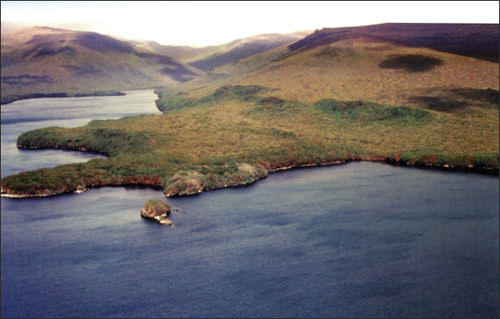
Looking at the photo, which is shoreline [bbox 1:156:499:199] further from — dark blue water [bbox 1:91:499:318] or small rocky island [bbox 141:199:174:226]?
small rocky island [bbox 141:199:174:226]

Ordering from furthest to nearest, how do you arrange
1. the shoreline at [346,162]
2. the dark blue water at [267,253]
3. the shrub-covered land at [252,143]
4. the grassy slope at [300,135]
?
the grassy slope at [300,135]
the shrub-covered land at [252,143]
the shoreline at [346,162]
the dark blue water at [267,253]

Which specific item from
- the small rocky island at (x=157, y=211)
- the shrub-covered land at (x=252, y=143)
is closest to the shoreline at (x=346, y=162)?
the shrub-covered land at (x=252, y=143)

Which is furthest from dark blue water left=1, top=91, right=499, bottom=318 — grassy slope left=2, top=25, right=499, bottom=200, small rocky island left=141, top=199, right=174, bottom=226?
grassy slope left=2, top=25, right=499, bottom=200

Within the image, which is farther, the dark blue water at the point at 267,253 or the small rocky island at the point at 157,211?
the small rocky island at the point at 157,211

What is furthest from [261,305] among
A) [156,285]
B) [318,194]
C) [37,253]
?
[318,194]

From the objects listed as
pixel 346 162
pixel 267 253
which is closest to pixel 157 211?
pixel 267 253

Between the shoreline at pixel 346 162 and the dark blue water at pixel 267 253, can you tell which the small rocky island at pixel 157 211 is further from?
the shoreline at pixel 346 162

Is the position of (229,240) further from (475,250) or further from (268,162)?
(268,162)
